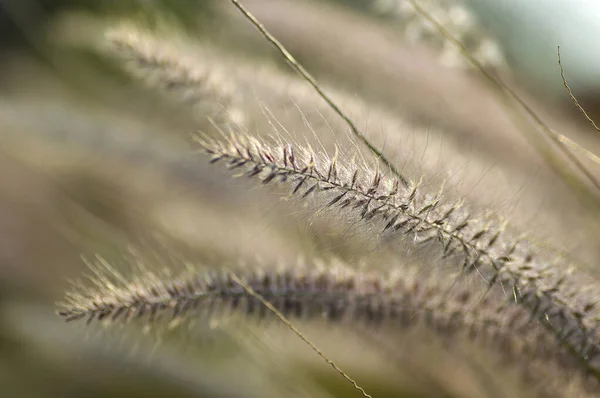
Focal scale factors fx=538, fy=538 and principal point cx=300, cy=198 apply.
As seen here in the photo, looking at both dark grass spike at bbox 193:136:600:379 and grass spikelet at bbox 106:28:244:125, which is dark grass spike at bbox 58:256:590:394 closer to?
dark grass spike at bbox 193:136:600:379

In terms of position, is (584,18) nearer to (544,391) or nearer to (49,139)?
(544,391)

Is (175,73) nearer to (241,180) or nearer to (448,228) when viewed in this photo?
(241,180)

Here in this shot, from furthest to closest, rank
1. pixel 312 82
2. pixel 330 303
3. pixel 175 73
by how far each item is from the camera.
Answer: pixel 175 73 → pixel 330 303 → pixel 312 82

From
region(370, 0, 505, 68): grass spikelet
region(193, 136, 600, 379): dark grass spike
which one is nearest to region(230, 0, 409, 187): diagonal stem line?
region(193, 136, 600, 379): dark grass spike

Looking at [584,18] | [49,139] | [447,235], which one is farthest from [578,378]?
[49,139]

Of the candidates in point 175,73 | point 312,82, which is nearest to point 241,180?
point 312,82

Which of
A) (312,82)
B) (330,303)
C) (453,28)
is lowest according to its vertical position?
(330,303)

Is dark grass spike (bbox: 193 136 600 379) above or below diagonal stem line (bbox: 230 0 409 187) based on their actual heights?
below
